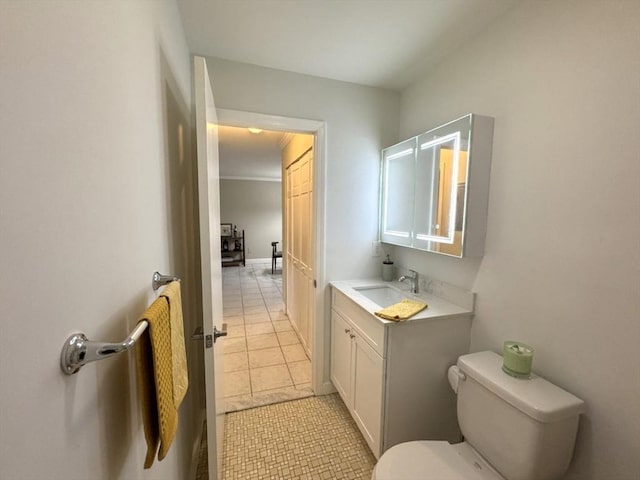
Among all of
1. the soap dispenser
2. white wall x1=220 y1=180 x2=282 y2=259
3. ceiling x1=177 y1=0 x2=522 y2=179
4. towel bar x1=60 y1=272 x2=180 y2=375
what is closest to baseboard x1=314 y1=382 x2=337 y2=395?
the soap dispenser

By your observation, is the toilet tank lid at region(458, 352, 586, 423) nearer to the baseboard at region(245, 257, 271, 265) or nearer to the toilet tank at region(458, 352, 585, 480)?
the toilet tank at region(458, 352, 585, 480)

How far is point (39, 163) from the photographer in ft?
1.30

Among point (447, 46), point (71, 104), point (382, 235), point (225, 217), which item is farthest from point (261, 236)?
point (71, 104)

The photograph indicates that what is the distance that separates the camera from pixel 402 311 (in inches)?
58.9

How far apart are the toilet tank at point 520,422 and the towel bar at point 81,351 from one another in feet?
4.30

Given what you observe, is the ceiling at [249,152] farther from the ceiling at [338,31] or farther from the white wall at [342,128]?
the ceiling at [338,31]

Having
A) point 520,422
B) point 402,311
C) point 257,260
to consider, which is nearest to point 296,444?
point 402,311

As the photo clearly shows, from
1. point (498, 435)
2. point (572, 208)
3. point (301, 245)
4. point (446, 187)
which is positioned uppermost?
point (446, 187)

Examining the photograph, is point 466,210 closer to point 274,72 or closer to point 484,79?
point 484,79

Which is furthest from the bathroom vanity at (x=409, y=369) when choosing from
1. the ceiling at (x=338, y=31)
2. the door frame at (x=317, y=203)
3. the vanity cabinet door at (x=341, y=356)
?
the ceiling at (x=338, y=31)

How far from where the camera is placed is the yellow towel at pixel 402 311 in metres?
1.42

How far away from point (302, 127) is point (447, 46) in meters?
1.01

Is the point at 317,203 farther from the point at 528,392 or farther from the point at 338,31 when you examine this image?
the point at 528,392

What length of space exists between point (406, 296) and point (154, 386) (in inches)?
63.1
